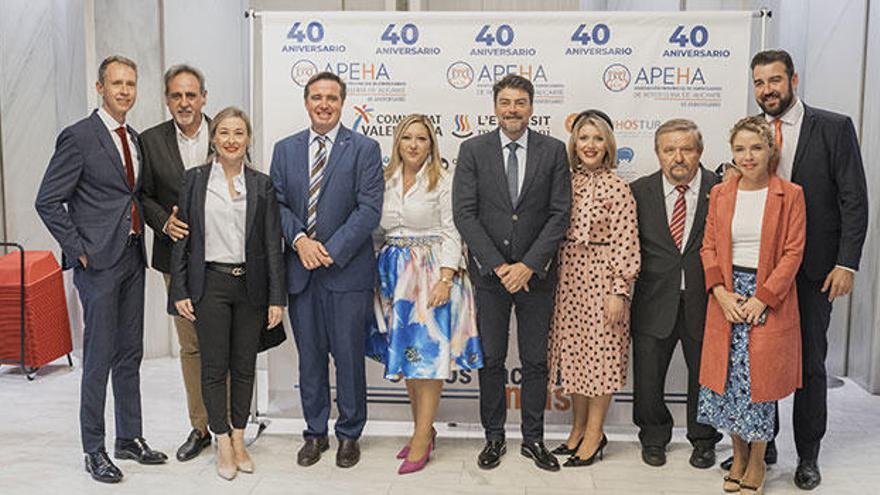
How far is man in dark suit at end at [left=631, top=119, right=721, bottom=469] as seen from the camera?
156 inches

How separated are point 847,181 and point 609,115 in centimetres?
117

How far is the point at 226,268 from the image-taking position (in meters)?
3.87

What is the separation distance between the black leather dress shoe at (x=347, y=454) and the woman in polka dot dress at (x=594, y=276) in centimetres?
99

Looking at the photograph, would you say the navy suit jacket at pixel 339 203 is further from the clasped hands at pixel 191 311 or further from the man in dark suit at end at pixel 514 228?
the man in dark suit at end at pixel 514 228

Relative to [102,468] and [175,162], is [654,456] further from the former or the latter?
[175,162]

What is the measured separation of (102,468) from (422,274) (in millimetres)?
1641

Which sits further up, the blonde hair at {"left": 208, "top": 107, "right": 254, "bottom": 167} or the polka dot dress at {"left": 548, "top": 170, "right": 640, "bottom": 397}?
the blonde hair at {"left": 208, "top": 107, "right": 254, "bottom": 167}

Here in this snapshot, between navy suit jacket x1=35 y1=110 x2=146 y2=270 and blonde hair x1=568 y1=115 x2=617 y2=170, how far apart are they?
6.58ft

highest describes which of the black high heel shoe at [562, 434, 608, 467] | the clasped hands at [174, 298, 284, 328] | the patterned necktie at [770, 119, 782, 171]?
the patterned necktie at [770, 119, 782, 171]

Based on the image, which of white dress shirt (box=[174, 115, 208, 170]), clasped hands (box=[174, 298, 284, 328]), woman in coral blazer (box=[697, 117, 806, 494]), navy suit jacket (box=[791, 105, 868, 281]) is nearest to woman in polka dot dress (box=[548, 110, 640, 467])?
woman in coral blazer (box=[697, 117, 806, 494])

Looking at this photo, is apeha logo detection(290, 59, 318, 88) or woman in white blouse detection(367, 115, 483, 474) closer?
woman in white blouse detection(367, 115, 483, 474)

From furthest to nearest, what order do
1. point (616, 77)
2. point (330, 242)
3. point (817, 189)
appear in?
point (616, 77) < point (330, 242) < point (817, 189)

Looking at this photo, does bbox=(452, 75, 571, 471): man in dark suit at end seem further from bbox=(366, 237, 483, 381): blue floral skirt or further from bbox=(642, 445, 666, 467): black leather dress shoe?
bbox=(642, 445, 666, 467): black leather dress shoe

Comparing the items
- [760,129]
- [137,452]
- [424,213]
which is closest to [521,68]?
[424,213]
